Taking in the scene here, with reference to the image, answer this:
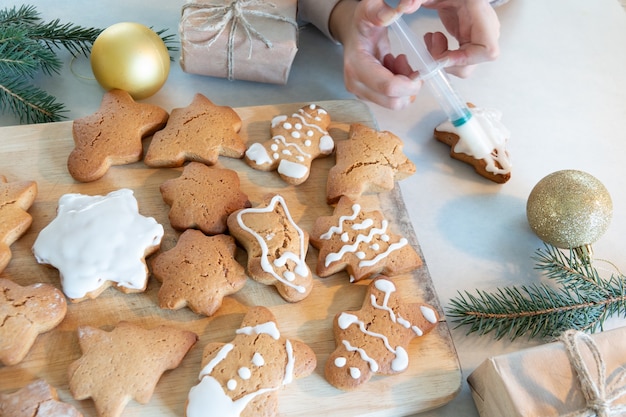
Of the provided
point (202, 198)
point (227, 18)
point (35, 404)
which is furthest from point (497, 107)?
point (35, 404)

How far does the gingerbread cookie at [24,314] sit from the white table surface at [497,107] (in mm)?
488

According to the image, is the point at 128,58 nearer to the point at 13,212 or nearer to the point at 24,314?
the point at 13,212

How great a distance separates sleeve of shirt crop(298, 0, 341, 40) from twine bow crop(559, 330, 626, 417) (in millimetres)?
919

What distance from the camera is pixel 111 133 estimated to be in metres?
1.27

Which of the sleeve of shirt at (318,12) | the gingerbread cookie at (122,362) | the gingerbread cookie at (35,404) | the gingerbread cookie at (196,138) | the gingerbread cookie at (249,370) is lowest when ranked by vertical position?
the gingerbread cookie at (35,404)

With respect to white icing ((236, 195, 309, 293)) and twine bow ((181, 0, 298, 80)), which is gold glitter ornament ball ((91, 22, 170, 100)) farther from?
white icing ((236, 195, 309, 293))

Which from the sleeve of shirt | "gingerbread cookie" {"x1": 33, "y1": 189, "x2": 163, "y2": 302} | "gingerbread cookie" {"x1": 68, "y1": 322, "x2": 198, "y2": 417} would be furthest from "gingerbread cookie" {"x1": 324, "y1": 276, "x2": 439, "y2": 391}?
the sleeve of shirt

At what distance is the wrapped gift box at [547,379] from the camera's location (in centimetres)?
99

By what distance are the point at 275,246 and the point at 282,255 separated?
0.07ft

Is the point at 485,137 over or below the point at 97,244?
over

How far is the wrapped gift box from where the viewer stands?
993 millimetres

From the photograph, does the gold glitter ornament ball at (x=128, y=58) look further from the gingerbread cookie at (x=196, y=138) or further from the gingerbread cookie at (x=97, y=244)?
the gingerbread cookie at (x=97, y=244)

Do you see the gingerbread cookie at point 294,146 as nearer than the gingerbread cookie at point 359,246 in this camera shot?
No

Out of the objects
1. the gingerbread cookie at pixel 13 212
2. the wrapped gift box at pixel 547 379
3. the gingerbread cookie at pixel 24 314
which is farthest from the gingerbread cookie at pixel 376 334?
the gingerbread cookie at pixel 13 212
